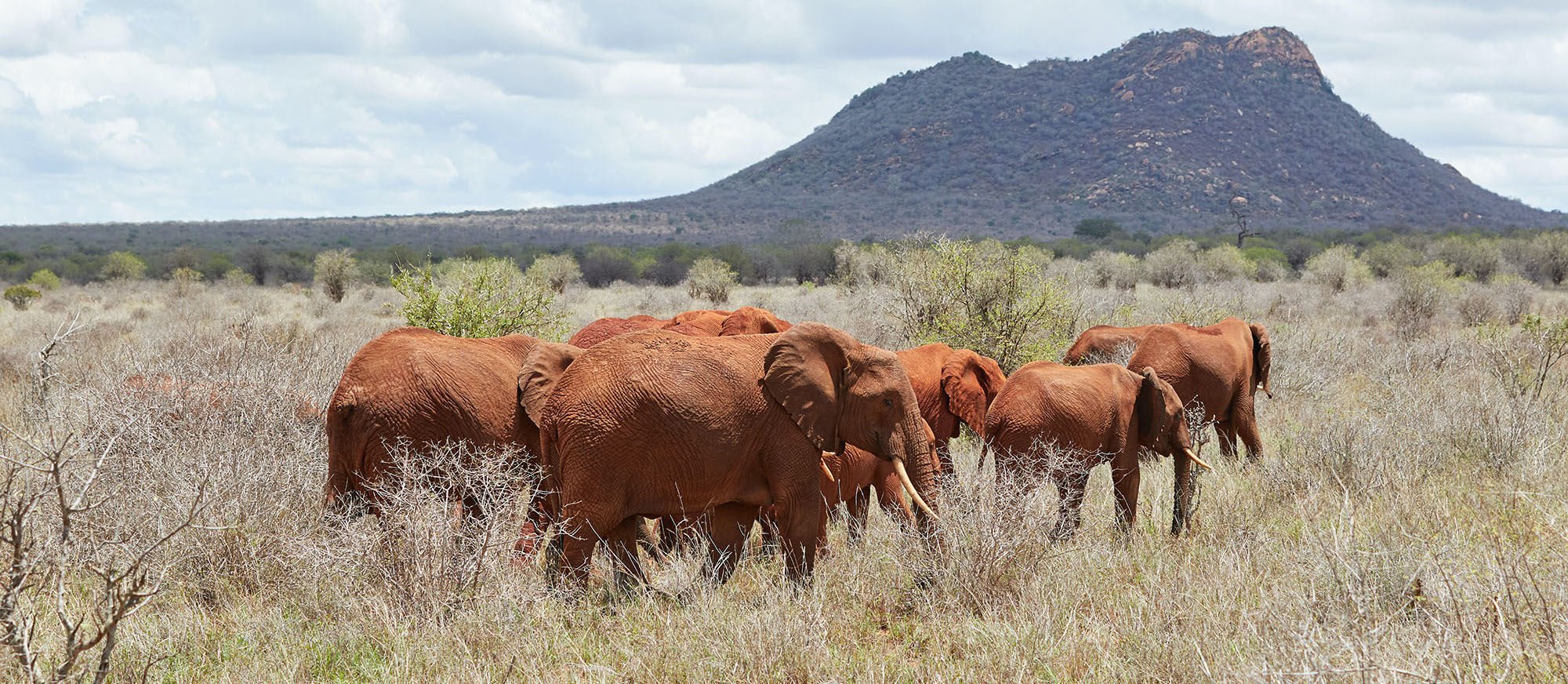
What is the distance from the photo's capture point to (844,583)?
5949 millimetres

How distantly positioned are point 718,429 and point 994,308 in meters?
9.21

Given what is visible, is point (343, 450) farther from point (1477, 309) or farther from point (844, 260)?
point (844, 260)

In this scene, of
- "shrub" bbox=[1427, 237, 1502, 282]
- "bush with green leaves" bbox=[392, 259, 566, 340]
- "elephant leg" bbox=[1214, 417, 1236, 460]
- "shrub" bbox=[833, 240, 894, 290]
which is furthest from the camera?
"shrub" bbox=[1427, 237, 1502, 282]

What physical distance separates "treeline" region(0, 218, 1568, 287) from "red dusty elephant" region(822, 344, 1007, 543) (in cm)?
2346

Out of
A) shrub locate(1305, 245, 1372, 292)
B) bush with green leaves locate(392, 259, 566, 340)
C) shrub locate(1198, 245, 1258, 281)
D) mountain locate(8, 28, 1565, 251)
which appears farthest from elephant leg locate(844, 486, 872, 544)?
mountain locate(8, 28, 1565, 251)

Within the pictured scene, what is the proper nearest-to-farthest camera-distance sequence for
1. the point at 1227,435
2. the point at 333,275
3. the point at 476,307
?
1. the point at 1227,435
2. the point at 476,307
3. the point at 333,275

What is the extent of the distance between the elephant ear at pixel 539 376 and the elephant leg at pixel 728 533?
1.21m

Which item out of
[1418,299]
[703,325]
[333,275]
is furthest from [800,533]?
[333,275]

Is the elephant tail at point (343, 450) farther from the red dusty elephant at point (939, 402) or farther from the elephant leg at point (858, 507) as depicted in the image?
the elephant leg at point (858, 507)

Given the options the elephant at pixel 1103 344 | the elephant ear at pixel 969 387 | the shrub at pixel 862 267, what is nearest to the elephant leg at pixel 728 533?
the elephant ear at pixel 969 387

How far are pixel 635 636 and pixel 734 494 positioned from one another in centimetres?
102

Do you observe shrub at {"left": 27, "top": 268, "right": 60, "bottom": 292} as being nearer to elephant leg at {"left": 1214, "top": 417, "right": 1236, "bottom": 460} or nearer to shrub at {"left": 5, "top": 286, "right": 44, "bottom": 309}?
shrub at {"left": 5, "top": 286, "right": 44, "bottom": 309}

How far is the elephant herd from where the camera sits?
17.8ft

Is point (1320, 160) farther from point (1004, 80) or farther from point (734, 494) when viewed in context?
point (734, 494)
